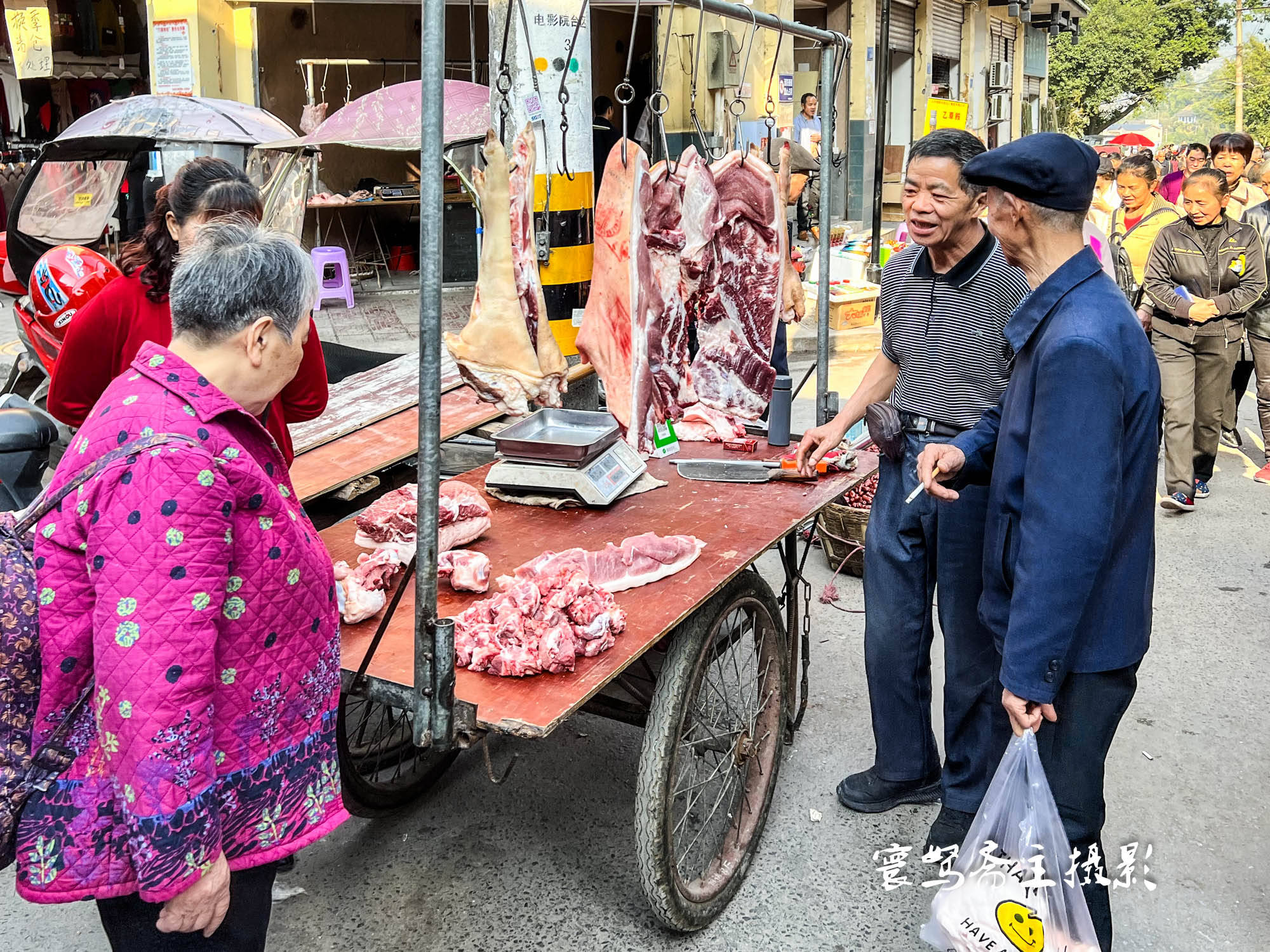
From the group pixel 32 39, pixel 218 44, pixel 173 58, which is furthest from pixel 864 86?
pixel 32 39

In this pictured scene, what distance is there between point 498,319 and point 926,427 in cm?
143

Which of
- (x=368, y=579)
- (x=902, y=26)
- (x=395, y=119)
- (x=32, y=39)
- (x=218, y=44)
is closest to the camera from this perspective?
(x=368, y=579)

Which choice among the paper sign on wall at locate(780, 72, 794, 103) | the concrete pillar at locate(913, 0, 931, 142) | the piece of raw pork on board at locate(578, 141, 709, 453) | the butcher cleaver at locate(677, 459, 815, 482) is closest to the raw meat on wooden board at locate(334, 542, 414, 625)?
the piece of raw pork on board at locate(578, 141, 709, 453)

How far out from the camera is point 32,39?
11688mm

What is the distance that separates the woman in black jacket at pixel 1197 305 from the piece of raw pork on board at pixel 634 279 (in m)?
4.02

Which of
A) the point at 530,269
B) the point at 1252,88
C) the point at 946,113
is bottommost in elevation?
the point at 530,269

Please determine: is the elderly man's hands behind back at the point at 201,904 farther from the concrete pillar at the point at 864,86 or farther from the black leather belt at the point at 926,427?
the concrete pillar at the point at 864,86

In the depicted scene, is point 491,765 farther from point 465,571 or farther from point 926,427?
point 926,427

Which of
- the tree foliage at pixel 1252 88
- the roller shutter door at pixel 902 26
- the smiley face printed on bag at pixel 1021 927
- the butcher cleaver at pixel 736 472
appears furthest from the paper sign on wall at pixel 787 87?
the tree foliage at pixel 1252 88

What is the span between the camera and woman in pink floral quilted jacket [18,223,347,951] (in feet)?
5.56

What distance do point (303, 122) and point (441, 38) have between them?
34.0ft

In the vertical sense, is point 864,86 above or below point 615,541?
above

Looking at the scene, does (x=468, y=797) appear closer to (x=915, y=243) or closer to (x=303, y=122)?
(x=915, y=243)

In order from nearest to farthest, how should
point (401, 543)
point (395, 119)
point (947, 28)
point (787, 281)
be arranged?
point (401, 543) → point (787, 281) → point (395, 119) → point (947, 28)
